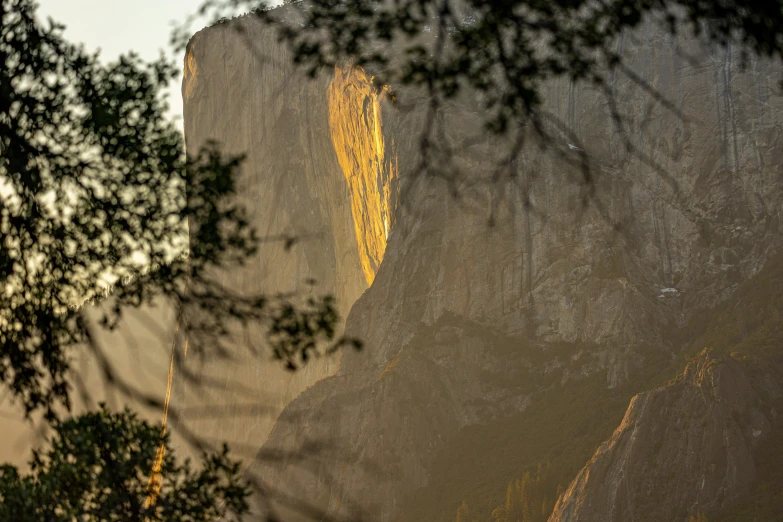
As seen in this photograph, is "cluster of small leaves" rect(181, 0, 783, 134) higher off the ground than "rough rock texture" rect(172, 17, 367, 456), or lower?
lower

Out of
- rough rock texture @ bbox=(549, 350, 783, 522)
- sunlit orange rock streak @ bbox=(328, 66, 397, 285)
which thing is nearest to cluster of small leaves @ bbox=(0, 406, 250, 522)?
rough rock texture @ bbox=(549, 350, 783, 522)

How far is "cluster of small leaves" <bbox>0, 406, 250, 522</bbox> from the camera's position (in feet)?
20.4

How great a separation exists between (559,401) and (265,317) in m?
50.7

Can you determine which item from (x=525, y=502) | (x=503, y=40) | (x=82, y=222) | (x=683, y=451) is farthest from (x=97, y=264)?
(x=525, y=502)

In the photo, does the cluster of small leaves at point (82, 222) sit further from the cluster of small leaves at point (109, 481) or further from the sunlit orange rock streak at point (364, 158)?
the sunlit orange rock streak at point (364, 158)

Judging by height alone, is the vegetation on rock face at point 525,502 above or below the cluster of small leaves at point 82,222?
above

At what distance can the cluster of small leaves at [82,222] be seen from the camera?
248 inches

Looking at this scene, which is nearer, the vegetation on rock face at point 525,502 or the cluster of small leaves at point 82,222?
the cluster of small leaves at point 82,222

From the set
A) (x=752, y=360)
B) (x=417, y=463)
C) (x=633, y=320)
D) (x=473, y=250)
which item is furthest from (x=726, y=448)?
(x=473, y=250)

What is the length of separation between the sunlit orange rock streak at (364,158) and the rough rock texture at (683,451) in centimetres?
2015

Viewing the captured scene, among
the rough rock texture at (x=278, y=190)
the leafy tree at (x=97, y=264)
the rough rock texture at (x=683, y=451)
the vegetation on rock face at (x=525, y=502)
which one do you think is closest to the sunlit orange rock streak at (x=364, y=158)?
the rough rock texture at (x=278, y=190)

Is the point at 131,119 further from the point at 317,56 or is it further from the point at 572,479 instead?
the point at 572,479

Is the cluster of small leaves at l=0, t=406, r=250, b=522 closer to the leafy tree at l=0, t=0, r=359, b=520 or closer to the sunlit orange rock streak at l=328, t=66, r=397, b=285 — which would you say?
the leafy tree at l=0, t=0, r=359, b=520

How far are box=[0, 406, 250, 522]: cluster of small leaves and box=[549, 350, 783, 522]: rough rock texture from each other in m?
37.8
